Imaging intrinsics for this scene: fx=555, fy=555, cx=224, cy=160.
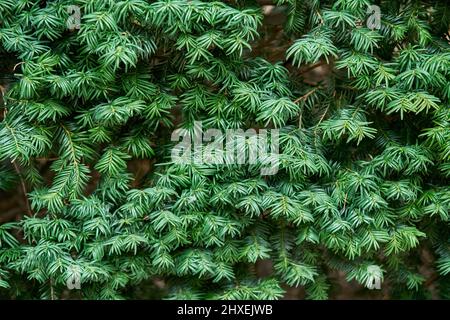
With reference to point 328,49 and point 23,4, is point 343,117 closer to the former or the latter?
point 328,49

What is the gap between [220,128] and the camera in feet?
5.47

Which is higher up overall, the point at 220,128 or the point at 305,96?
the point at 305,96

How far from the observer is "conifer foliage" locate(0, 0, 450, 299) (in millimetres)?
1604

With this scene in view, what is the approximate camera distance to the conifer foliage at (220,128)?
1604 mm

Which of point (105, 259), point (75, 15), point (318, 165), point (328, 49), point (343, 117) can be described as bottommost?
point (105, 259)

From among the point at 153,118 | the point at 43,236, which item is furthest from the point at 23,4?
the point at 43,236

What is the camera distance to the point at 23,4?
161cm

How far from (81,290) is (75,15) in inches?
33.8

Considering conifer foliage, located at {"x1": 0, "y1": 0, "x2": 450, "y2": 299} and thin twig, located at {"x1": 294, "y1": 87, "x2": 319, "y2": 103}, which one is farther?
thin twig, located at {"x1": 294, "y1": 87, "x2": 319, "y2": 103}

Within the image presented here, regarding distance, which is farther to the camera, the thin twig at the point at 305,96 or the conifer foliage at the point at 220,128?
the thin twig at the point at 305,96

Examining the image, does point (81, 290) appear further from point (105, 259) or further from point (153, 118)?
point (153, 118)

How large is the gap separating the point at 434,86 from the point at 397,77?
0.37ft
